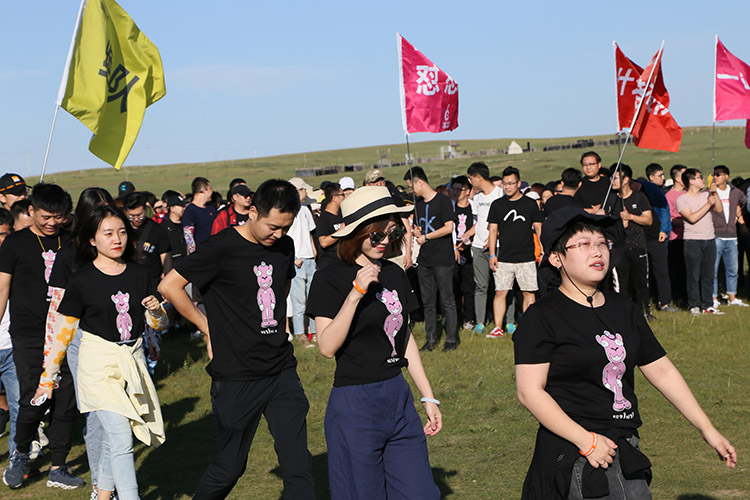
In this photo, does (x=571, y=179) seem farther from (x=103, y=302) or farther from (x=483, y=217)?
(x=103, y=302)

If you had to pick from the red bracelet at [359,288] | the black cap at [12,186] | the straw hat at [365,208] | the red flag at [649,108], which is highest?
the red flag at [649,108]

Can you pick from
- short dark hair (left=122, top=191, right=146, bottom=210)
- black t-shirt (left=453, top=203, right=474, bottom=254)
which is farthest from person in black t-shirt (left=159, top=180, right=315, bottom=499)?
black t-shirt (left=453, top=203, right=474, bottom=254)

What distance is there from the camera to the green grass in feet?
21.1

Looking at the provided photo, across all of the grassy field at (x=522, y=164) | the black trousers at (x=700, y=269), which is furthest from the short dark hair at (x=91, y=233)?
the grassy field at (x=522, y=164)

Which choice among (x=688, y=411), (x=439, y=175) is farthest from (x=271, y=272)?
(x=439, y=175)

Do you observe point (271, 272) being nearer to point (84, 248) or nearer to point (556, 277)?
point (84, 248)

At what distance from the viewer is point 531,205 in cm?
1145

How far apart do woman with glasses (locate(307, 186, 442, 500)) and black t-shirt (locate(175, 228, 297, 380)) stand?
84cm

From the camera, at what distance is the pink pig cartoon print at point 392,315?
14.0 ft

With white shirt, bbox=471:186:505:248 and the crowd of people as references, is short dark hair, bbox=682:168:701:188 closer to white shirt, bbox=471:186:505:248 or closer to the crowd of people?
white shirt, bbox=471:186:505:248

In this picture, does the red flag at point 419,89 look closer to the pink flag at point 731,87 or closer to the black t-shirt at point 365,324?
the pink flag at point 731,87

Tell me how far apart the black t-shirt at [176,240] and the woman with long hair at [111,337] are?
7.11 meters

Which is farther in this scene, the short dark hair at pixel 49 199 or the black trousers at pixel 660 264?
the black trousers at pixel 660 264

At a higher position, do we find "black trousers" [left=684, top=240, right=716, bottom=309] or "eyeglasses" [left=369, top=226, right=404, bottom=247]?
"eyeglasses" [left=369, top=226, right=404, bottom=247]
